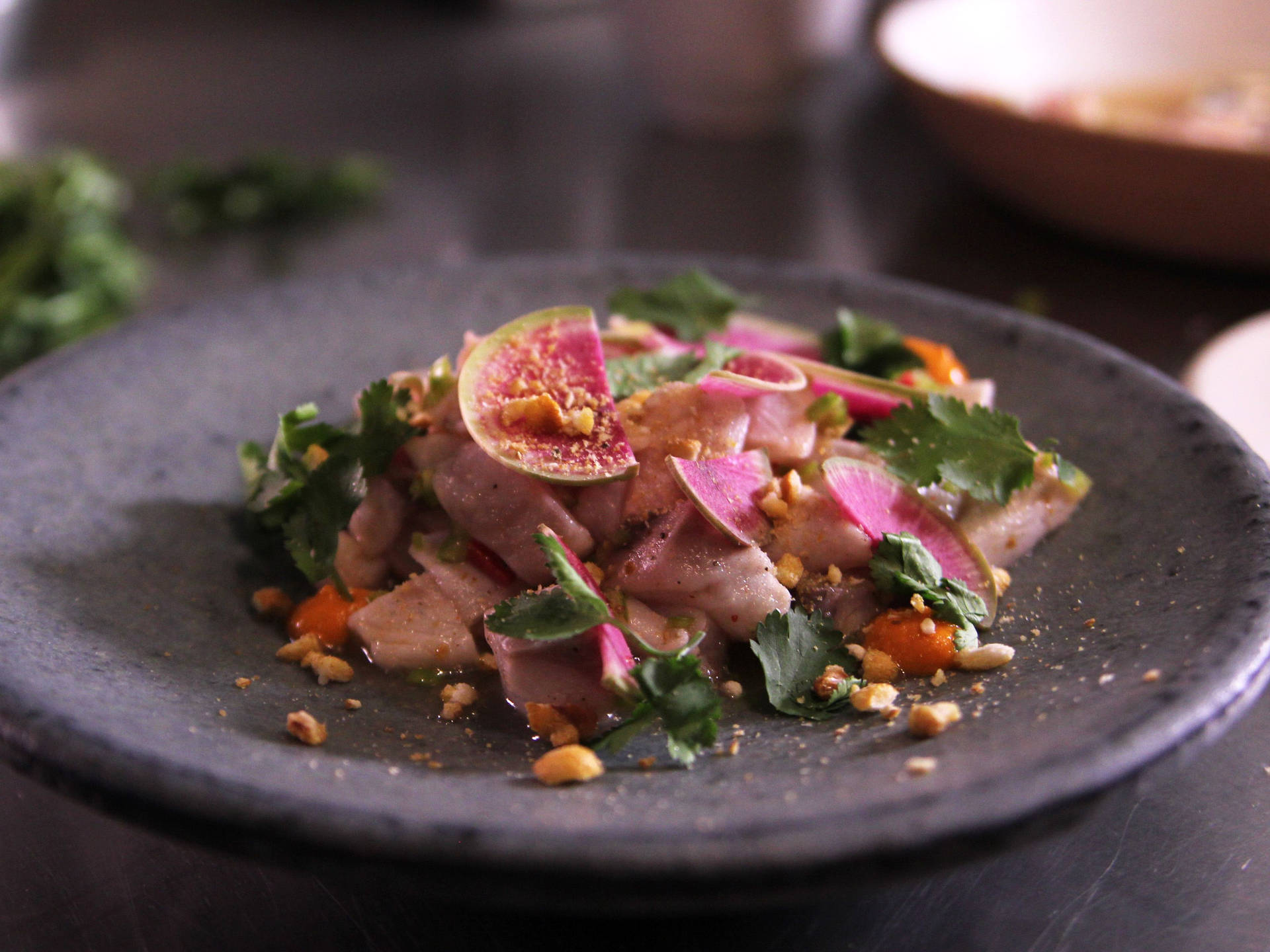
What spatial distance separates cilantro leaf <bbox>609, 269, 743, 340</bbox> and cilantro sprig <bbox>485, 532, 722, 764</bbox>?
0.90 meters

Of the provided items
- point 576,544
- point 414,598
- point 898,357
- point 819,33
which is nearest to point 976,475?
point 898,357

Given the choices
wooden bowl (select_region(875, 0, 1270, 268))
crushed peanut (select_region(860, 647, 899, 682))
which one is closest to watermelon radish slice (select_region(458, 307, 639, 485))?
crushed peanut (select_region(860, 647, 899, 682))

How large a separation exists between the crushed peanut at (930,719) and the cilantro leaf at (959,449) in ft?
1.80

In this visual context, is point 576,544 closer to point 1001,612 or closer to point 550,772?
point 550,772

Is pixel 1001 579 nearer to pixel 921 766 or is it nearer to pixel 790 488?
pixel 790 488

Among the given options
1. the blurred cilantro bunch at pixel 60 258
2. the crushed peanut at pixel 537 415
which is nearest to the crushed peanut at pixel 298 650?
the crushed peanut at pixel 537 415

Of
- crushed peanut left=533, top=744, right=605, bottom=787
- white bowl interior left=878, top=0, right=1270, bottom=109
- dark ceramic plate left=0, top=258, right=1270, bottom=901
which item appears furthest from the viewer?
white bowl interior left=878, top=0, right=1270, bottom=109

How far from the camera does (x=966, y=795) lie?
127cm

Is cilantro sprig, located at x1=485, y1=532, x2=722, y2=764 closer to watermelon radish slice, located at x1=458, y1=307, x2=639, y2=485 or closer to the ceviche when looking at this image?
the ceviche

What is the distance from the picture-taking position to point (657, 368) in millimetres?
2197

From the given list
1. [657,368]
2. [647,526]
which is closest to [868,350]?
[657,368]

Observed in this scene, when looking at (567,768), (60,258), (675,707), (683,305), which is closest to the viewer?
(567,768)

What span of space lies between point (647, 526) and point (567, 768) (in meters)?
0.53

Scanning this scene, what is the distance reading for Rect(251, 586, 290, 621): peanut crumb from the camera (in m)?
2.05
